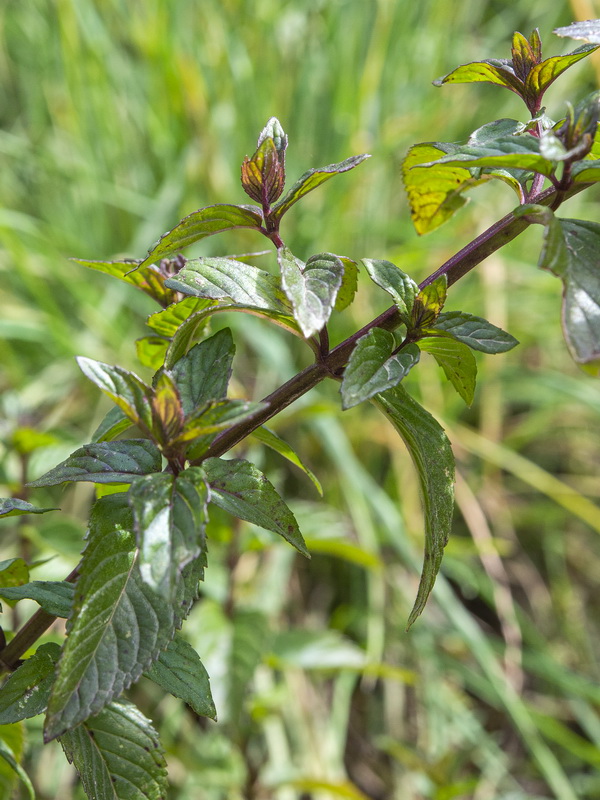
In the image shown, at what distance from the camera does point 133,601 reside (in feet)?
1.17

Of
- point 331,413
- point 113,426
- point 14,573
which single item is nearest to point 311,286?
point 113,426

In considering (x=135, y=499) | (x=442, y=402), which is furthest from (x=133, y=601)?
(x=442, y=402)

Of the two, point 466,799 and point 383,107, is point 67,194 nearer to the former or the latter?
point 383,107

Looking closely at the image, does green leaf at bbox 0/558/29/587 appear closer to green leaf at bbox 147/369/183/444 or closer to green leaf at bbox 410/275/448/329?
green leaf at bbox 147/369/183/444

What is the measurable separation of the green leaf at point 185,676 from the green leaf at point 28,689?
0.18 feet

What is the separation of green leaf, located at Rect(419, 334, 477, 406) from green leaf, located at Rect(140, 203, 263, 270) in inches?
4.3

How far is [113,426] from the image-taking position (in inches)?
17.0

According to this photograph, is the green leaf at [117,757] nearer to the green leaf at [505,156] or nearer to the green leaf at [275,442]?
the green leaf at [275,442]

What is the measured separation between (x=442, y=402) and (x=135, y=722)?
1327 millimetres

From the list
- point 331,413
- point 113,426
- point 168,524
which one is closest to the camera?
point 168,524

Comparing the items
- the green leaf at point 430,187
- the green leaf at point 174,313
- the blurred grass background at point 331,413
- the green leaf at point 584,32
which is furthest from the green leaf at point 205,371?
the blurred grass background at point 331,413

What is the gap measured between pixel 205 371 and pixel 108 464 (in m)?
0.08

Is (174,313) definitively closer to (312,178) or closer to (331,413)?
(312,178)

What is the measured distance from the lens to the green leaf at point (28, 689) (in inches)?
15.4
